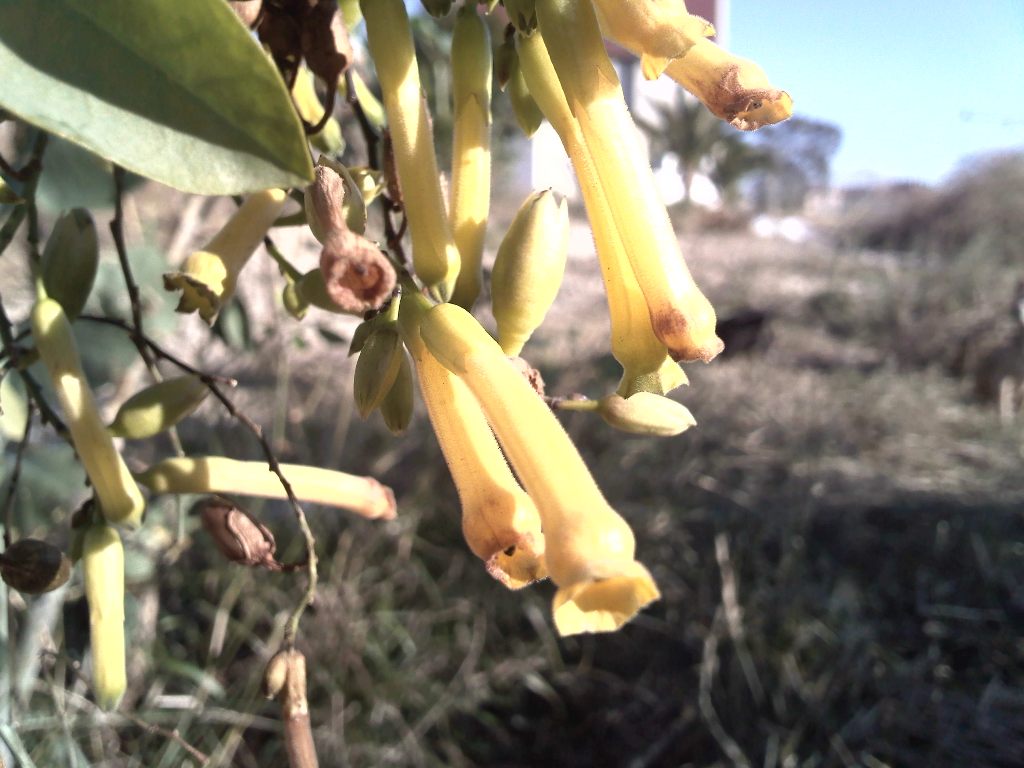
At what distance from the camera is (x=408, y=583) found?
195 cm

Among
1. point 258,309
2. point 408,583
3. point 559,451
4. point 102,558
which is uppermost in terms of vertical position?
point 559,451

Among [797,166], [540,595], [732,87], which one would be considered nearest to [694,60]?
[732,87]

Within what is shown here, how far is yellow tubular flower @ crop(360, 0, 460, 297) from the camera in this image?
0.37 metres

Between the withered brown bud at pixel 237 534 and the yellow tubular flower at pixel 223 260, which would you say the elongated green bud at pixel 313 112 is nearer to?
the yellow tubular flower at pixel 223 260

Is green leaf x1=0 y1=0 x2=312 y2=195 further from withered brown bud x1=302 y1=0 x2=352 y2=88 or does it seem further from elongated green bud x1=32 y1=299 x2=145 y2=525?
elongated green bud x1=32 y1=299 x2=145 y2=525

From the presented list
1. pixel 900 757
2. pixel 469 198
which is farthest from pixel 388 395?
pixel 900 757

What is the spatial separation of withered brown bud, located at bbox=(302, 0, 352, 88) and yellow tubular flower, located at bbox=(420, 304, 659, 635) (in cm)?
13

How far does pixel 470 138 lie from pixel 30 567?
299 millimetres

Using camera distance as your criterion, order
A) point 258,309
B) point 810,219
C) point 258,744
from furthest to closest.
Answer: point 810,219 < point 258,309 < point 258,744

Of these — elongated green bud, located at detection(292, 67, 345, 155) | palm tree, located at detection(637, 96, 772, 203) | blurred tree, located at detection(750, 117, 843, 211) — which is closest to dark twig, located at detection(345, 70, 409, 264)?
elongated green bud, located at detection(292, 67, 345, 155)

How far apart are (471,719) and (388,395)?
1.49m

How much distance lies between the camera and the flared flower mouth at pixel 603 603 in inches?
11.3

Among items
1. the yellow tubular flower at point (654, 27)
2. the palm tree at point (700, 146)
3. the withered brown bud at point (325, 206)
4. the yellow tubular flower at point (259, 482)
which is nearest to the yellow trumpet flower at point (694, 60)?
the yellow tubular flower at point (654, 27)

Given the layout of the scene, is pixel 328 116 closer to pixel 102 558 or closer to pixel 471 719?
pixel 102 558
